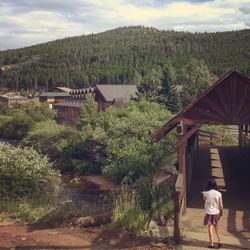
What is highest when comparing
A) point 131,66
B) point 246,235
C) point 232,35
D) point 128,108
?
point 232,35

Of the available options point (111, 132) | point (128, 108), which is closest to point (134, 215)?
point (111, 132)

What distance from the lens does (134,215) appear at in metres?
13.4

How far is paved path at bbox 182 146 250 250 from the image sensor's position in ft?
39.7

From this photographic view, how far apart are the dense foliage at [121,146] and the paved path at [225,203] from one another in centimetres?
291

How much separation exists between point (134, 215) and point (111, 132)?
19755 mm

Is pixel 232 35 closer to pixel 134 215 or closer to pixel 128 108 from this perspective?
pixel 128 108

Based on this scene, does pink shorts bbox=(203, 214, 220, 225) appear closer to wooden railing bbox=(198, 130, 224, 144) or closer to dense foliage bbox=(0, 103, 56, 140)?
wooden railing bbox=(198, 130, 224, 144)

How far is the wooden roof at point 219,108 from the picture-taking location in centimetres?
1432

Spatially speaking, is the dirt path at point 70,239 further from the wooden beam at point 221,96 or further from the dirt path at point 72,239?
the wooden beam at point 221,96

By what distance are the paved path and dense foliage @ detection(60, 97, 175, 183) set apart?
9.55ft

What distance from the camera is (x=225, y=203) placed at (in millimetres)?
16078

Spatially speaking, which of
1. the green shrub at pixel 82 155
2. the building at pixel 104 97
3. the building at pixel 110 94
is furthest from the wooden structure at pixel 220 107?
the building at pixel 110 94

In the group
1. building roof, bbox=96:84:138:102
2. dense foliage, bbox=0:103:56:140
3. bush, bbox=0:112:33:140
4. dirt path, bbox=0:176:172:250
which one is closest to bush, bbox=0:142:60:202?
dirt path, bbox=0:176:172:250

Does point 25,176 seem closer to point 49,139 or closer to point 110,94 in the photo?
point 49,139
